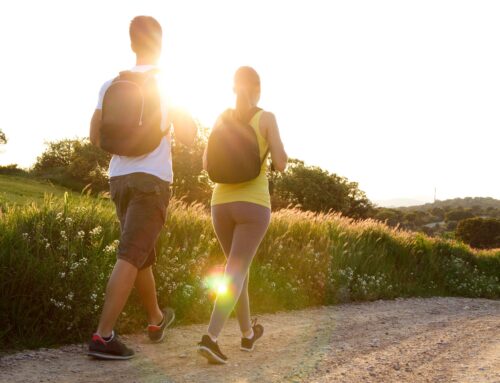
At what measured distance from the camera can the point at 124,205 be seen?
4.66 metres

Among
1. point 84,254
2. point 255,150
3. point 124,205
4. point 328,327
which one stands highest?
point 255,150

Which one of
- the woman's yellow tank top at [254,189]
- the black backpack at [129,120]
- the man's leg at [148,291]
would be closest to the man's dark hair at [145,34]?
the black backpack at [129,120]

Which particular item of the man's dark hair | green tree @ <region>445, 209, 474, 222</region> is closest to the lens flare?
the man's dark hair

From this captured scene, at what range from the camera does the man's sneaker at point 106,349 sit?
452 centimetres

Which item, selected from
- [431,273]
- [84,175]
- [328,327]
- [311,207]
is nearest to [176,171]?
[84,175]

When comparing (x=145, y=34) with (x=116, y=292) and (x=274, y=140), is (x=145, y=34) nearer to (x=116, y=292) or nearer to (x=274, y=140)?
(x=274, y=140)

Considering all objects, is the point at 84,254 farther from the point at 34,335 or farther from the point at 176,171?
the point at 176,171

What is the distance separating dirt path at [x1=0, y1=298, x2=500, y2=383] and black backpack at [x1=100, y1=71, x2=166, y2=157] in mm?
1719

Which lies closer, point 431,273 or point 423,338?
point 423,338

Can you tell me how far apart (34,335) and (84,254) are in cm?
102

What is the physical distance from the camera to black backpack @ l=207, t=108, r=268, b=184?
4535 millimetres

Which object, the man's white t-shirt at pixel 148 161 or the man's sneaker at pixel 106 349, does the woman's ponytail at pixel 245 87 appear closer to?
the man's white t-shirt at pixel 148 161

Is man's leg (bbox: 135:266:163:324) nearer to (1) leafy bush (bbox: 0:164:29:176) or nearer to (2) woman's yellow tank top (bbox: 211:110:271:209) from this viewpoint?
(2) woman's yellow tank top (bbox: 211:110:271:209)

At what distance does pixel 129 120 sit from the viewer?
175 inches
